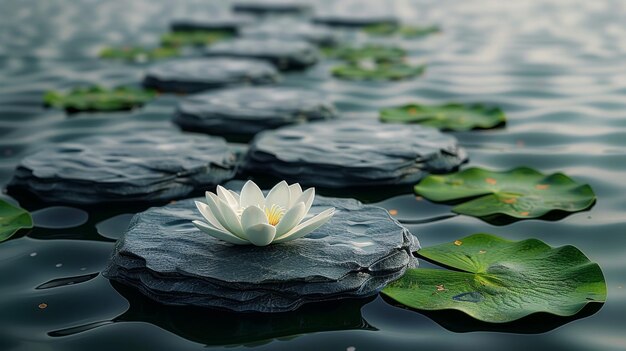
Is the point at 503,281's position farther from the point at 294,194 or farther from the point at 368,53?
the point at 368,53

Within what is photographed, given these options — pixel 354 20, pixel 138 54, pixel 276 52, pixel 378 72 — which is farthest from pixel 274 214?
pixel 354 20

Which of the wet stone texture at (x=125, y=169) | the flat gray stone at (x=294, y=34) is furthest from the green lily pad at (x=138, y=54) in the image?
the wet stone texture at (x=125, y=169)

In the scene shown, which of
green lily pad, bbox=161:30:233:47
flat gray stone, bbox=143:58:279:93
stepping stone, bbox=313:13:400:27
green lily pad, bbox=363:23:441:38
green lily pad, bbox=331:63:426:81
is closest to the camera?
flat gray stone, bbox=143:58:279:93

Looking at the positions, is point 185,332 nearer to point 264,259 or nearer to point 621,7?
point 264,259

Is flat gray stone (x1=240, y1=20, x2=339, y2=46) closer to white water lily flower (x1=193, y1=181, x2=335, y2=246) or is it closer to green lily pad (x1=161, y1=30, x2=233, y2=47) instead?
green lily pad (x1=161, y1=30, x2=233, y2=47)

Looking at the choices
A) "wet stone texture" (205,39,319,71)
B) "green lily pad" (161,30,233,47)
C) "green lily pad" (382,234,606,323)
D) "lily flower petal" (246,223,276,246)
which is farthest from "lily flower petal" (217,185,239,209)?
"green lily pad" (161,30,233,47)

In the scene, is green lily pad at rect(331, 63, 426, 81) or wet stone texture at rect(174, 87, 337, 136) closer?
wet stone texture at rect(174, 87, 337, 136)
